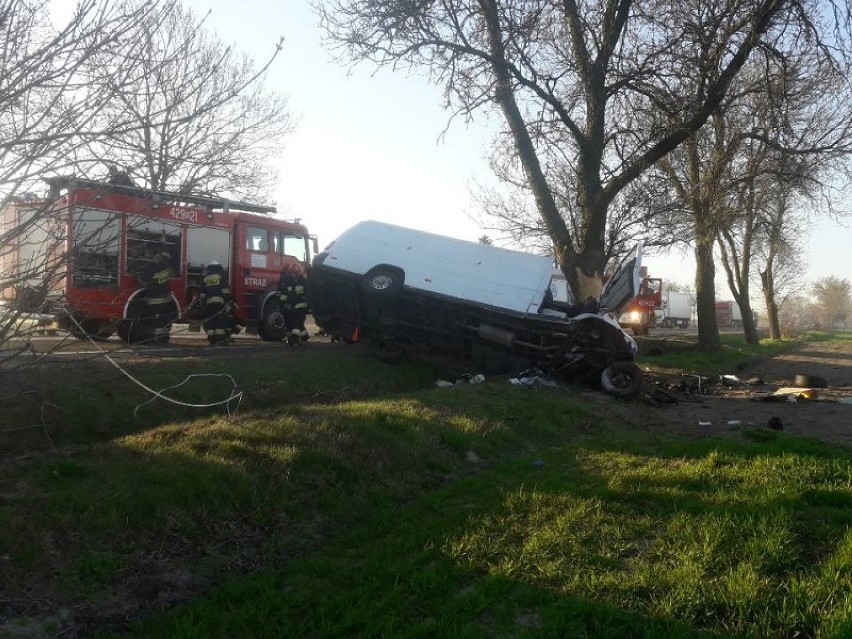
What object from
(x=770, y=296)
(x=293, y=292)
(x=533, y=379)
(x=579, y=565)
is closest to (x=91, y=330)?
(x=579, y=565)

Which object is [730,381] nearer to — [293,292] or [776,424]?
[776,424]

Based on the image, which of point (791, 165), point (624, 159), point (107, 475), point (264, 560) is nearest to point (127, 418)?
point (107, 475)

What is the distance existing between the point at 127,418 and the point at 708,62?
12.4m

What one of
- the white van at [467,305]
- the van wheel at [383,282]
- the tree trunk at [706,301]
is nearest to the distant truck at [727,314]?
the tree trunk at [706,301]

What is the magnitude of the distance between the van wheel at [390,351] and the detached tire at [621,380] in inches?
155

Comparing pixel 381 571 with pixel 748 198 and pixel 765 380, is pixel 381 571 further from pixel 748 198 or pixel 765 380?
pixel 748 198

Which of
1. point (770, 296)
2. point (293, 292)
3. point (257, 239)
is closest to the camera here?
point (293, 292)

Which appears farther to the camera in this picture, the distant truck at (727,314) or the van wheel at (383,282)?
the distant truck at (727,314)

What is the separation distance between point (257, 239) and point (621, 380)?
9.48 m

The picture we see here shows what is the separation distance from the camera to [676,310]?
232 ft

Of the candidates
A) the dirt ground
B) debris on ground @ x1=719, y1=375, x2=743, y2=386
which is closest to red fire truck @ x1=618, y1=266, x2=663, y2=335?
the dirt ground

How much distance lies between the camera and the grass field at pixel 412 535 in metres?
4.24

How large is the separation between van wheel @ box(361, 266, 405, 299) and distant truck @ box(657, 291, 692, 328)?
59293mm

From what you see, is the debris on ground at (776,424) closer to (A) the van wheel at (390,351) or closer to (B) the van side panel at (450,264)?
(B) the van side panel at (450,264)
